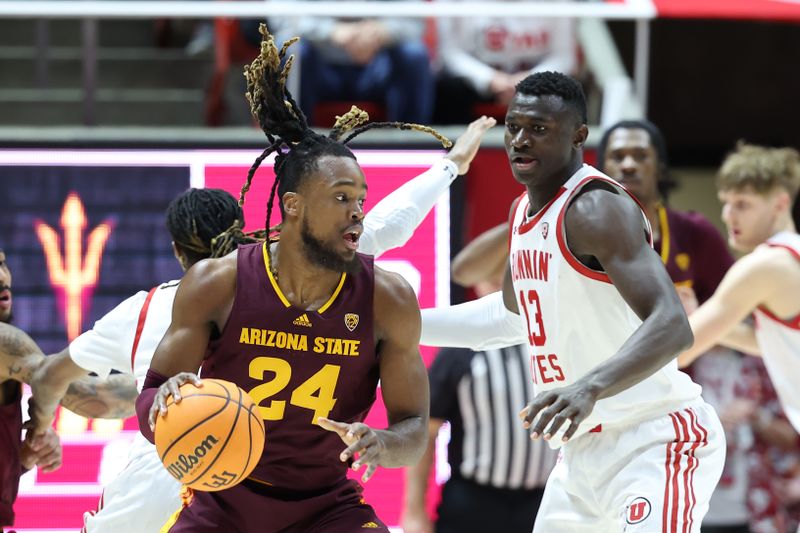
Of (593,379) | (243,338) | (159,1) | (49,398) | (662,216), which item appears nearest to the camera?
(593,379)

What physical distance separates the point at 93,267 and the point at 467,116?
2.55m

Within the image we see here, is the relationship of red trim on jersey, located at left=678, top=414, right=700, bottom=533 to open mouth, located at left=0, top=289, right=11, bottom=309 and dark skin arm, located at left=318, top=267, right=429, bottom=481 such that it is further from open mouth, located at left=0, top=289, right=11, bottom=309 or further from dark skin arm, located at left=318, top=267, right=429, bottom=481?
open mouth, located at left=0, top=289, right=11, bottom=309

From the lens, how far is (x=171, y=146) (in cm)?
715

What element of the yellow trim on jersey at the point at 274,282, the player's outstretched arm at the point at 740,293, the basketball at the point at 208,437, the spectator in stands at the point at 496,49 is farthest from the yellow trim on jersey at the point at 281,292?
the spectator in stands at the point at 496,49

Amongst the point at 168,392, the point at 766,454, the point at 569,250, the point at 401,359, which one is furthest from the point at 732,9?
the point at 168,392

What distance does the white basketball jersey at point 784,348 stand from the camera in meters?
6.16

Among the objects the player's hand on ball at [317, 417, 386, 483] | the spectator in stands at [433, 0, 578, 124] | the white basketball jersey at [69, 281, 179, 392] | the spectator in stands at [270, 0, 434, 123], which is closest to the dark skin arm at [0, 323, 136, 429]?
the white basketball jersey at [69, 281, 179, 392]

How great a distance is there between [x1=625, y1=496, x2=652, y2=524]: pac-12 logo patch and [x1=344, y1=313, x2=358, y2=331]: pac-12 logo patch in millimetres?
1031

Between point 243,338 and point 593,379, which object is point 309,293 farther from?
point 593,379

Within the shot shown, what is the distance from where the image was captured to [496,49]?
8680mm

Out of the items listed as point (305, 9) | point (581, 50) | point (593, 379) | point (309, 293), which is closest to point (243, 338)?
point (309, 293)

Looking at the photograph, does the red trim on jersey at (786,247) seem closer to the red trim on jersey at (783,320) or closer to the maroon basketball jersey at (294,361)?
the red trim on jersey at (783,320)

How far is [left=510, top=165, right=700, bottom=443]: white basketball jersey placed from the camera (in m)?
4.64

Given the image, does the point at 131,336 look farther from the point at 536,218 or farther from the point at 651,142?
the point at 651,142
